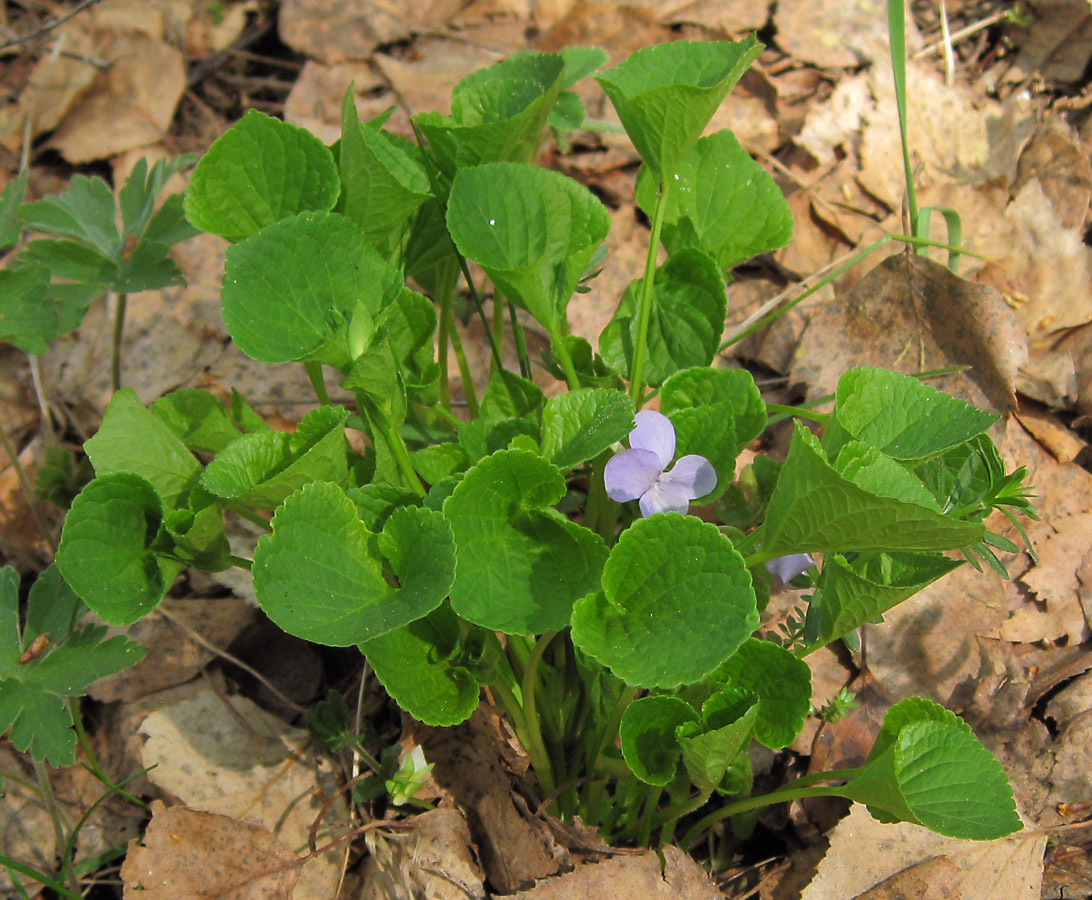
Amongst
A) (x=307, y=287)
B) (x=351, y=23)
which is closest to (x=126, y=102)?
(x=351, y=23)

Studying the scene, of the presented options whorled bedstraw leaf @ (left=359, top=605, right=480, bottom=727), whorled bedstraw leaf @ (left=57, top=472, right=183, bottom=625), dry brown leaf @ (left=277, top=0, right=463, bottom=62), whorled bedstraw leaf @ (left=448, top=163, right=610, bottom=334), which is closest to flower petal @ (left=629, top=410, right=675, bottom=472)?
whorled bedstraw leaf @ (left=448, top=163, right=610, bottom=334)

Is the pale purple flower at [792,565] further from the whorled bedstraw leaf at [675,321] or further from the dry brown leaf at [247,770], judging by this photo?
the dry brown leaf at [247,770]

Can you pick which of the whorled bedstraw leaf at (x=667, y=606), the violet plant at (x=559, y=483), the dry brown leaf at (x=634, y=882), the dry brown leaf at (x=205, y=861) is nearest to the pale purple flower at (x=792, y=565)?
the violet plant at (x=559, y=483)

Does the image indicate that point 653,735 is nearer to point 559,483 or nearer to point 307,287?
point 559,483

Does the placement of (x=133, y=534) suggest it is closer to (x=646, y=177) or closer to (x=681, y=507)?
(x=681, y=507)

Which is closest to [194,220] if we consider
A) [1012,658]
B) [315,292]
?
[315,292]

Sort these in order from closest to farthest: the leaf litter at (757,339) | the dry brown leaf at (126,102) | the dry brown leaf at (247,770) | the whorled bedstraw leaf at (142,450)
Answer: the whorled bedstraw leaf at (142,450), the leaf litter at (757,339), the dry brown leaf at (247,770), the dry brown leaf at (126,102)

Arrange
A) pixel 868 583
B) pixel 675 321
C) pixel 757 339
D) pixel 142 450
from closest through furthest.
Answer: pixel 868 583
pixel 142 450
pixel 675 321
pixel 757 339
